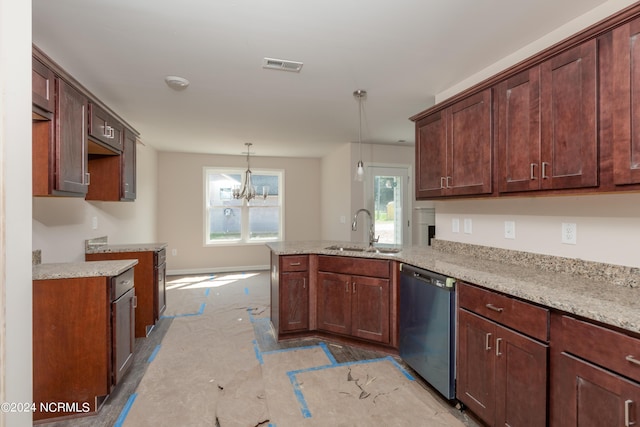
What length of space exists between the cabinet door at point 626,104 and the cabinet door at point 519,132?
39 centimetres

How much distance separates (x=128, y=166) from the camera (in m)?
3.47

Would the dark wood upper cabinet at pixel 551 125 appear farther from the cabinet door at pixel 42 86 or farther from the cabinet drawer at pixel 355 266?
the cabinet door at pixel 42 86

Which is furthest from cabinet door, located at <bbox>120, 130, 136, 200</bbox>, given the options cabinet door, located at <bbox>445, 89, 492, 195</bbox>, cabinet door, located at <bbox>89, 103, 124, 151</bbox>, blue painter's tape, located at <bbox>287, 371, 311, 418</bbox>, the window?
cabinet door, located at <bbox>445, 89, 492, 195</bbox>

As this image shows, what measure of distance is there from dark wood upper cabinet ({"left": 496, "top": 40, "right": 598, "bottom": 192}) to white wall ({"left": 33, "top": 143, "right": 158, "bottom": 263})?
11.6ft

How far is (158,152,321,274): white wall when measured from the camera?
618cm

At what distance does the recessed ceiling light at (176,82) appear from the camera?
8.82 feet

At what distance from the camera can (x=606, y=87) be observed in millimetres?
1519

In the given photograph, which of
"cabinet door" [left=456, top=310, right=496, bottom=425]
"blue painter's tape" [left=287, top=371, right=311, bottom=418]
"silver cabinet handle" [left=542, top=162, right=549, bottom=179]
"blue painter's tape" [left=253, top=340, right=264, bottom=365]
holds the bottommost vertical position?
"blue painter's tape" [left=253, top=340, right=264, bottom=365]

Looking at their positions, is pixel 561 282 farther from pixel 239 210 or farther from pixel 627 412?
pixel 239 210

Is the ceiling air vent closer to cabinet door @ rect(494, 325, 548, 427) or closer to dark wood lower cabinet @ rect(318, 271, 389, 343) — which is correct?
dark wood lower cabinet @ rect(318, 271, 389, 343)

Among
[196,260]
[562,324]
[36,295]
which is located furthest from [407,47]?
[196,260]

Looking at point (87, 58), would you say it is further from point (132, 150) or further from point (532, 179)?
point (532, 179)

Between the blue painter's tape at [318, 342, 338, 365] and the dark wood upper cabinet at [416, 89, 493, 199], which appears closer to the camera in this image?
the dark wood upper cabinet at [416, 89, 493, 199]

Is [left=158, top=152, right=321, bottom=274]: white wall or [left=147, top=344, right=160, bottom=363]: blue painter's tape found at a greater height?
[left=158, top=152, right=321, bottom=274]: white wall
